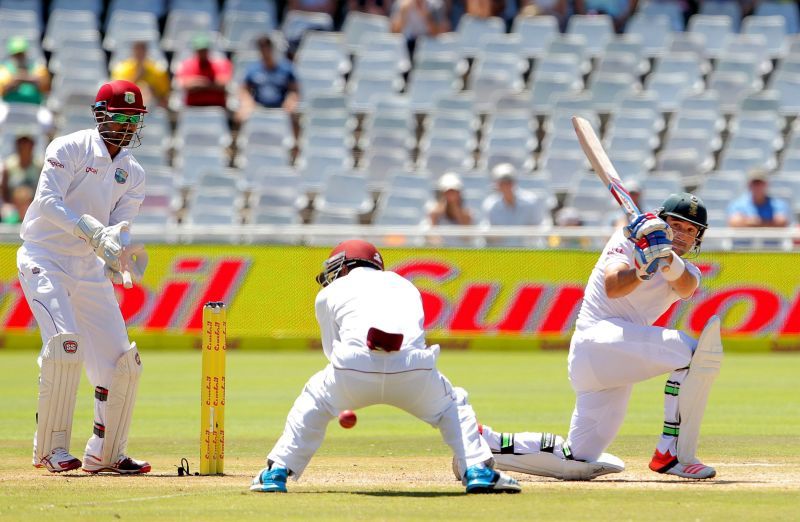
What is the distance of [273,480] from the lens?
23.4 ft

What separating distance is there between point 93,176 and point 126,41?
1449cm

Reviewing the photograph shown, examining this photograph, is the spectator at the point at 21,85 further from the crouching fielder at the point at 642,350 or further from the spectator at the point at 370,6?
the crouching fielder at the point at 642,350

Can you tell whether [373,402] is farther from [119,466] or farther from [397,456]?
[397,456]

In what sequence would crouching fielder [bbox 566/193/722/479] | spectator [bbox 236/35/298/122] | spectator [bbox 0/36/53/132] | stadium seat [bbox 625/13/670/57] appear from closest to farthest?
crouching fielder [bbox 566/193/722/479]
spectator [bbox 0/36/53/132]
spectator [bbox 236/35/298/122]
stadium seat [bbox 625/13/670/57]

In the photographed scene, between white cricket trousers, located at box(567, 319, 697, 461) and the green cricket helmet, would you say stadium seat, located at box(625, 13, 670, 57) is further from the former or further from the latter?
white cricket trousers, located at box(567, 319, 697, 461)

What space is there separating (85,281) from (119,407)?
77 cm

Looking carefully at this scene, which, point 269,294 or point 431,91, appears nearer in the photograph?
point 269,294

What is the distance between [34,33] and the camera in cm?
2258

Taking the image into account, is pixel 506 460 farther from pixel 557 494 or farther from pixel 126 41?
pixel 126 41

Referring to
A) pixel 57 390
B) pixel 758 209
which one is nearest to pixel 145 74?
pixel 758 209

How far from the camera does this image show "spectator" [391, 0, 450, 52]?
22500mm

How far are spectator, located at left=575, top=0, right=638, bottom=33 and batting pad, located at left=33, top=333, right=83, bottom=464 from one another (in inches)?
651

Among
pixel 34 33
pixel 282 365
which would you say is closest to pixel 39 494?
pixel 282 365

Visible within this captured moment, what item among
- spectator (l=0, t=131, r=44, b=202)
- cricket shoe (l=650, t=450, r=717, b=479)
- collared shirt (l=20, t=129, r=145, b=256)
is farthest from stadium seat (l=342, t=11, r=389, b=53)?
cricket shoe (l=650, t=450, r=717, b=479)
